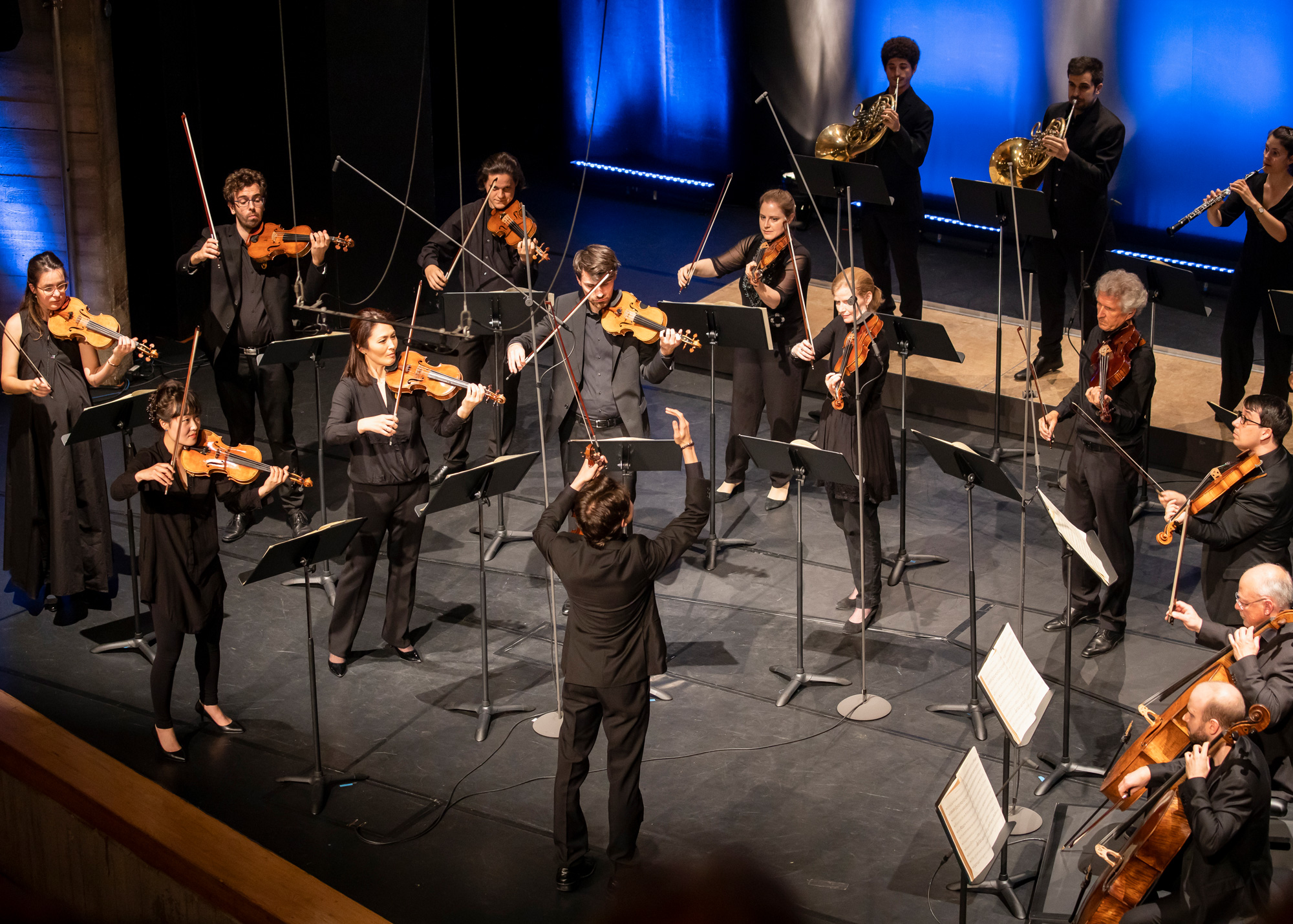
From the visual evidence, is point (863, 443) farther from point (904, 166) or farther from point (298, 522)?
point (298, 522)

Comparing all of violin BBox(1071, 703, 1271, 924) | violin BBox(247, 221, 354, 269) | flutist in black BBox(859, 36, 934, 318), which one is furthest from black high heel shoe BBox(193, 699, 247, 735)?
flutist in black BBox(859, 36, 934, 318)

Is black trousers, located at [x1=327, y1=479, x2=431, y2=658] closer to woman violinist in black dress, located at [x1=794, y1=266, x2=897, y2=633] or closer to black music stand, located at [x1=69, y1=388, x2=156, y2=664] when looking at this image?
black music stand, located at [x1=69, y1=388, x2=156, y2=664]

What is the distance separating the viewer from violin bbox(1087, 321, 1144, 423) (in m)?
5.81

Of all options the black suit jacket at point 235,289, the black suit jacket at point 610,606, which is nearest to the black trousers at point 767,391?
the black suit jacket at point 235,289

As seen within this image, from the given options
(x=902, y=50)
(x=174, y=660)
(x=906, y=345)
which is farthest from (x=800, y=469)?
(x=902, y=50)

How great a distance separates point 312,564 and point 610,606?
1.21m

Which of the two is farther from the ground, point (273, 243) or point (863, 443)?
point (273, 243)

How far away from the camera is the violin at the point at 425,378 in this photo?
5859mm

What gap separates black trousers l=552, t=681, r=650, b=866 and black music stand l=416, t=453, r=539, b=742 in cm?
75

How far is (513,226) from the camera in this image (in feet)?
24.2

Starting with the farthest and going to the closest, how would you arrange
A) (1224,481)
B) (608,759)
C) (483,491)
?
(1224,481) → (483,491) → (608,759)

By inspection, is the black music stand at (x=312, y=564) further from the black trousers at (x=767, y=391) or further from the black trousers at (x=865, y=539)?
the black trousers at (x=767, y=391)

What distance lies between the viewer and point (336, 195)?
30.7 ft

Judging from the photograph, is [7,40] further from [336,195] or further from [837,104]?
[837,104]
